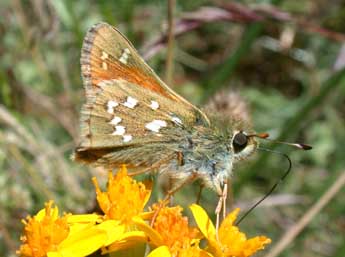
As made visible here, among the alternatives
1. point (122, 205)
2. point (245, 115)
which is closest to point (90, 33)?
point (122, 205)

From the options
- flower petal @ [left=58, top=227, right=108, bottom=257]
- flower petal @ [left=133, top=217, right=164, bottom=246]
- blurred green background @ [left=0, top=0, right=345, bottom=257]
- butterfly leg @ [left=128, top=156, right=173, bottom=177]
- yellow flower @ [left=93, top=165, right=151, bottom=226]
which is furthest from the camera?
blurred green background @ [left=0, top=0, right=345, bottom=257]

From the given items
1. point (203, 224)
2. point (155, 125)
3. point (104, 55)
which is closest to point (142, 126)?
point (155, 125)

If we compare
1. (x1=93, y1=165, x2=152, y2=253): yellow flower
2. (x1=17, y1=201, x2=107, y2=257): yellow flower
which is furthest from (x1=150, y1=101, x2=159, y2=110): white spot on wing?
(x1=17, y1=201, x2=107, y2=257): yellow flower

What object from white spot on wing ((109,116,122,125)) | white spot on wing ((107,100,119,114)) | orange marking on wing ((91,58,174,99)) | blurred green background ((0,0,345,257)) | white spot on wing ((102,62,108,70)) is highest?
white spot on wing ((102,62,108,70))

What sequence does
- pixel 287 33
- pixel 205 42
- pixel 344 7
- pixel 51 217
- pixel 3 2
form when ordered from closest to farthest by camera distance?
pixel 51 217 → pixel 3 2 → pixel 287 33 → pixel 344 7 → pixel 205 42

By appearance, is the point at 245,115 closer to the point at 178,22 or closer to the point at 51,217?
the point at 178,22

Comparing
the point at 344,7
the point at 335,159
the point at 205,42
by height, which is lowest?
the point at 335,159

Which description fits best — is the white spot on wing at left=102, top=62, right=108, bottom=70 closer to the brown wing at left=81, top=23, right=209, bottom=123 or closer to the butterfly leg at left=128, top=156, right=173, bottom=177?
the brown wing at left=81, top=23, right=209, bottom=123
